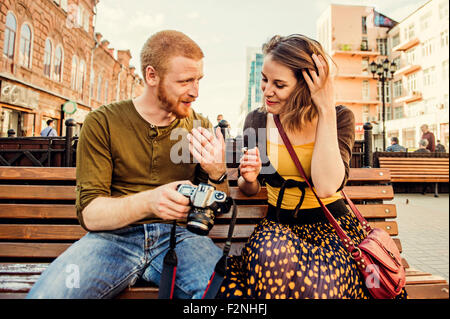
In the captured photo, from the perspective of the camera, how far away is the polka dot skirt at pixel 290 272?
1.08 m

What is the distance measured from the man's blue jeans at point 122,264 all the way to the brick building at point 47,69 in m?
6.90

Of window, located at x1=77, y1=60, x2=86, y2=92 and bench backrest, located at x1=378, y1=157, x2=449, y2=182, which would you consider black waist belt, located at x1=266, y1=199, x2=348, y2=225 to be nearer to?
bench backrest, located at x1=378, y1=157, x2=449, y2=182

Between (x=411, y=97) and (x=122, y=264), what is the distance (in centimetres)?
3308

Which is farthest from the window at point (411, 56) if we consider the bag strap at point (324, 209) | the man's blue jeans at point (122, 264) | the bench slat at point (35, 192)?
the bench slat at point (35, 192)

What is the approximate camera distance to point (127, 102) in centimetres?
163

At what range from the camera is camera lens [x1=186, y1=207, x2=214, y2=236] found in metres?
1.06

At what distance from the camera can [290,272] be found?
3.57ft

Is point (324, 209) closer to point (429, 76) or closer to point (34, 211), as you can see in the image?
point (34, 211)

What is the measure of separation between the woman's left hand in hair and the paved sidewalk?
2447 millimetres

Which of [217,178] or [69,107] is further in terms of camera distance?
[69,107]

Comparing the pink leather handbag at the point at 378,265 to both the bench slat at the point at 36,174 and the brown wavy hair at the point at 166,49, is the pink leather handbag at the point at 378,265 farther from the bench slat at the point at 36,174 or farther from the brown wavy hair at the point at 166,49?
the bench slat at the point at 36,174

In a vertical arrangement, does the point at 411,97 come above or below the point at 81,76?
above

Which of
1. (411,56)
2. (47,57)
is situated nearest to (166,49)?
(47,57)

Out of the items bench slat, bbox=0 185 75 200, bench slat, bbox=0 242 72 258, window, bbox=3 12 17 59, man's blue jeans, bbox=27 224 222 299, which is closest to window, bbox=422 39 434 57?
window, bbox=3 12 17 59
